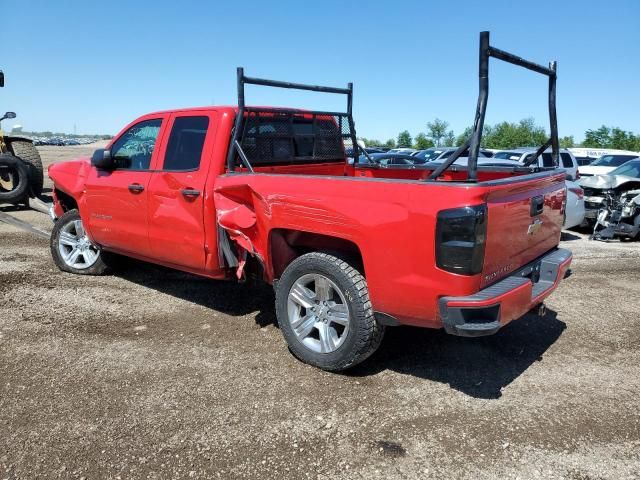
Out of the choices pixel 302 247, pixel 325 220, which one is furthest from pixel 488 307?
pixel 302 247

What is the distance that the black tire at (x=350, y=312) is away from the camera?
353 cm

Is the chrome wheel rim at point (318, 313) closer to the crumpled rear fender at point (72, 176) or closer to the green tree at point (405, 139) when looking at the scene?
the crumpled rear fender at point (72, 176)

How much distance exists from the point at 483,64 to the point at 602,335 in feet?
9.51

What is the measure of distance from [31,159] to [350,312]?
10.7 metres

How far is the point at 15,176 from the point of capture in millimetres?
11156

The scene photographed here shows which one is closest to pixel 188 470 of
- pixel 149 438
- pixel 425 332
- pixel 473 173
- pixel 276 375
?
pixel 149 438

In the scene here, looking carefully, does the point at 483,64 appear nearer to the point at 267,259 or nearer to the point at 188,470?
the point at 267,259

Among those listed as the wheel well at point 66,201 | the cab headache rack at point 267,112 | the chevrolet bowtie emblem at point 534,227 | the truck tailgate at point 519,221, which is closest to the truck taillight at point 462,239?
the truck tailgate at point 519,221

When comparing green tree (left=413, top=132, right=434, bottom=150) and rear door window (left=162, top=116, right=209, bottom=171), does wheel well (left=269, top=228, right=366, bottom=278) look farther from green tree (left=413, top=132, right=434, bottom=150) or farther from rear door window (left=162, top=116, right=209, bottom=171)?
green tree (left=413, top=132, right=434, bottom=150)

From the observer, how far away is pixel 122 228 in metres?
5.30

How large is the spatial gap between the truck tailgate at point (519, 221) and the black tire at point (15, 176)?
10.4 m

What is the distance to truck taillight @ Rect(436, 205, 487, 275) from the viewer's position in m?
2.98

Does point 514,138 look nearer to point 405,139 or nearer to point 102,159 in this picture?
point 405,139

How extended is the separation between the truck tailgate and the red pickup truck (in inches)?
0.6
